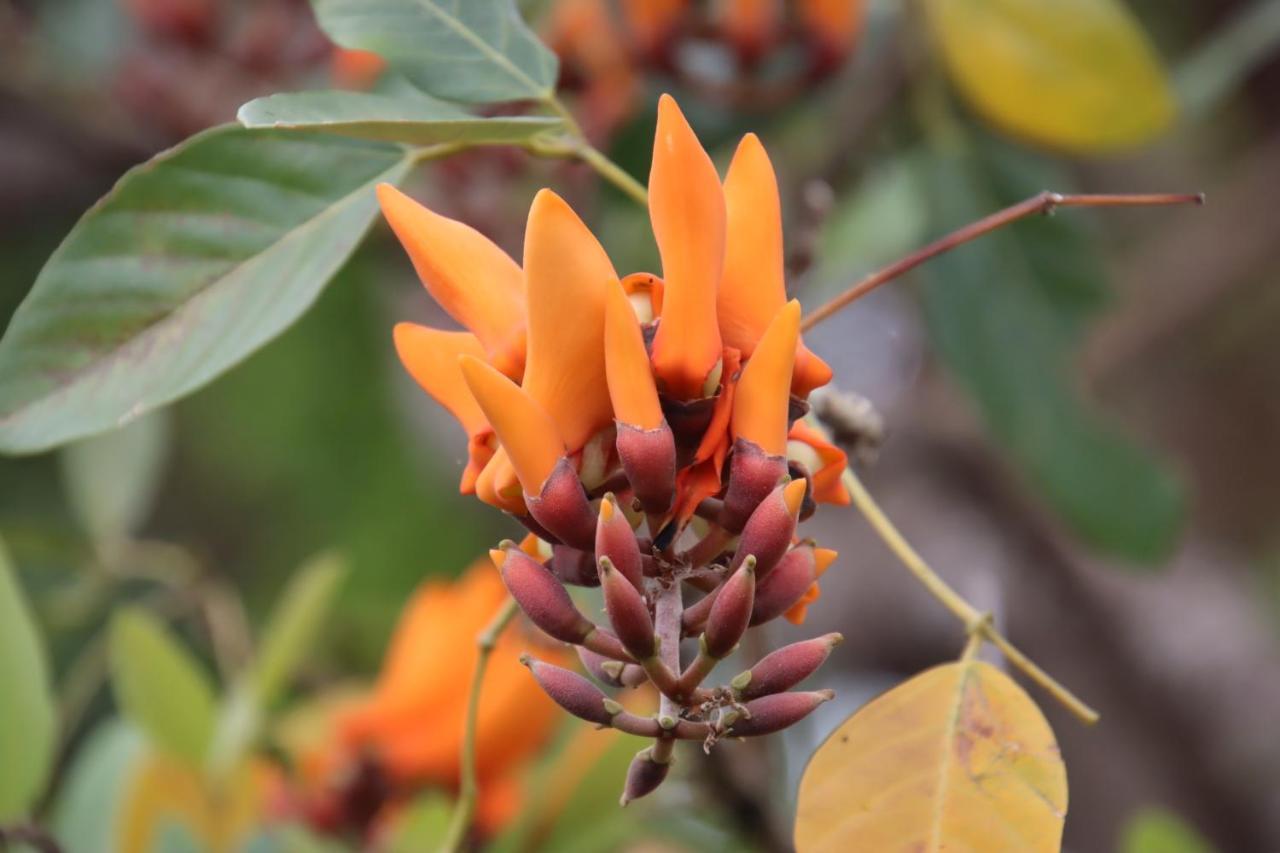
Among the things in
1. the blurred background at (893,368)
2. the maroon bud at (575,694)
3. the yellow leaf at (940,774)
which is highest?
the maroon bud at (575,694)

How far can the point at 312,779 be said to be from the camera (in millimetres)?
1080

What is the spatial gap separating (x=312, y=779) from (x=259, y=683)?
159 millimetres

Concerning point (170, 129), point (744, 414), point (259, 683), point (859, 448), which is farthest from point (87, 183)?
point (744, 414)

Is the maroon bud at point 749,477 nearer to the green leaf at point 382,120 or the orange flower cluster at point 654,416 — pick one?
the orange flower cluster at point 654,416

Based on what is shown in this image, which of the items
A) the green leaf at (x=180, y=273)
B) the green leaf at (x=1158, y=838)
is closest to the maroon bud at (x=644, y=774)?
the green leaf at (x=180, y=273)

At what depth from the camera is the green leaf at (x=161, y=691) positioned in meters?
0.93

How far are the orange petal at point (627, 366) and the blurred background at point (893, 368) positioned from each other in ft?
0.81

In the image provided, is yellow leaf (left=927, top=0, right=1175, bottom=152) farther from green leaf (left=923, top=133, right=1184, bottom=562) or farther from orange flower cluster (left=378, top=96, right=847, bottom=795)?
orange flower cluster (left=378, top=96, right=847, bottom=795)

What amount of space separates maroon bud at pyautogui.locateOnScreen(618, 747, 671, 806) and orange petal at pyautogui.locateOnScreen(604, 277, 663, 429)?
11 cm

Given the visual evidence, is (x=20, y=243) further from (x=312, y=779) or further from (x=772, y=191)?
(x=772, y=191)

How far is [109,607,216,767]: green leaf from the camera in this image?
926 mm

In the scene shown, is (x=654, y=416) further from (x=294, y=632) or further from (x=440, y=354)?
(x=294, y=632)

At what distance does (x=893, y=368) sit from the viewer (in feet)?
6.97

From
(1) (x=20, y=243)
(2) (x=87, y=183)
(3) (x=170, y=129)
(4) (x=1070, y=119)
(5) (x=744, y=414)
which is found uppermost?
(5) (x=744, y=414)
